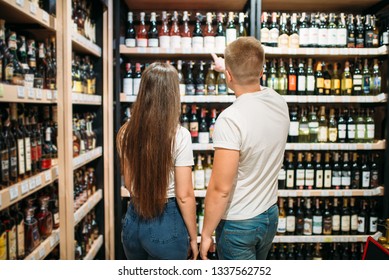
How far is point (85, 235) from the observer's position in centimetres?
264

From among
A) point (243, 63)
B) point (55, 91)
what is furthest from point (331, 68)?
point (55, 91)

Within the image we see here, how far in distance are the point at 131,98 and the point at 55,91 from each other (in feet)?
3.26

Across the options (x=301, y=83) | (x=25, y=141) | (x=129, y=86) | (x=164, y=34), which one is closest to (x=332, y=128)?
(x=301, y=83)

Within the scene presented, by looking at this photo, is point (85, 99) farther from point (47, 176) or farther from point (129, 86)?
point (47, 176)

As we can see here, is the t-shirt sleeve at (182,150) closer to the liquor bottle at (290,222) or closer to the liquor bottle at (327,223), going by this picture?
the liquor bottle at (290,222)

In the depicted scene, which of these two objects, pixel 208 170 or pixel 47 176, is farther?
pixel 208 170

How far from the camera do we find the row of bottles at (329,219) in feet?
10.2

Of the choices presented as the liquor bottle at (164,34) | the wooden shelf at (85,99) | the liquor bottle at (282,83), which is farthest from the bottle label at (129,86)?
the liquor bottle at (282,83)

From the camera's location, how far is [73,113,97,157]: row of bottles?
8.01 ft

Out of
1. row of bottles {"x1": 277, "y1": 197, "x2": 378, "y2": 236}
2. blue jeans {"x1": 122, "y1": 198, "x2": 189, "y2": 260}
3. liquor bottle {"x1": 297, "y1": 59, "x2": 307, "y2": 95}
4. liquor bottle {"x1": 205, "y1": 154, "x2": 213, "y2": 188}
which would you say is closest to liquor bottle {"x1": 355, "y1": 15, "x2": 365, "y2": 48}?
liquor bottle {"x1": 297, "y1": 59, "x2": 307, "y2": 95}

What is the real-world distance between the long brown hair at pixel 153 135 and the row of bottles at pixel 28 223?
557 millimetres

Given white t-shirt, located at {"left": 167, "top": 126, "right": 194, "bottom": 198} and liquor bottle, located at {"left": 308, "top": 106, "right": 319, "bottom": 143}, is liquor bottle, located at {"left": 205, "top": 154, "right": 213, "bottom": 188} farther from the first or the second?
white t-shirt, located at {"left": 167, "top": 126, "right": 194, "bottom": 198}

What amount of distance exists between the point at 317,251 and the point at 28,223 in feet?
7.54

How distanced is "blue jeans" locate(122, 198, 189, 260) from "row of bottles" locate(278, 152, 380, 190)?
1.60 meters
